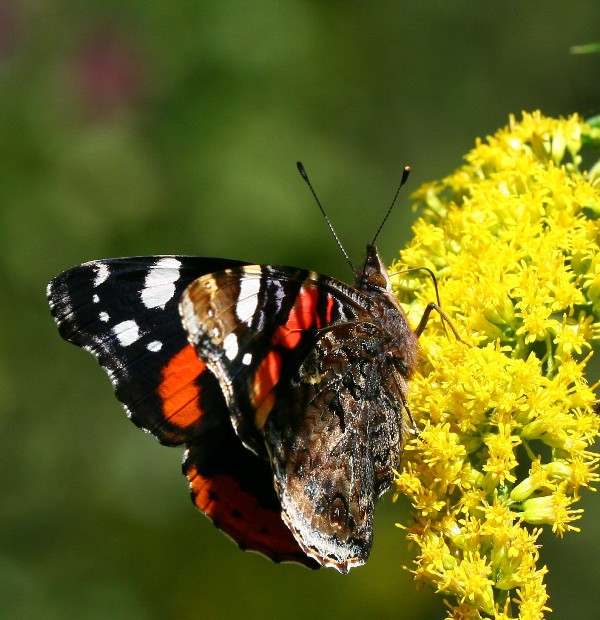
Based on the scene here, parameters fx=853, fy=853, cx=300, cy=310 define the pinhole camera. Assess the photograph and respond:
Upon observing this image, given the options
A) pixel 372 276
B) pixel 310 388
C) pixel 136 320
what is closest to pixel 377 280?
pixel 372 276

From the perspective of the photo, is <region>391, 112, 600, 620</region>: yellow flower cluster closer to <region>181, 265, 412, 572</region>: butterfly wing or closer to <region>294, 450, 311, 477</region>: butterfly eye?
<region>181, 265, 412, 572</region>: butterfly wing

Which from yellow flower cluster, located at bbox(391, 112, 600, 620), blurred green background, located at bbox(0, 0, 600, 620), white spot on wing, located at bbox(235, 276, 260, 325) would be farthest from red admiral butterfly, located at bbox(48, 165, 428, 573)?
blurred green background, located at bbox(0, 0, 600, 620)

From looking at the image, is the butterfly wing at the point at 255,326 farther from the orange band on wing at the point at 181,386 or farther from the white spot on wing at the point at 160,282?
the white spot on wing at the point at 160,282

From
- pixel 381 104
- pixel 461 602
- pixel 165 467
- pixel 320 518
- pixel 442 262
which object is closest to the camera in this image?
pixel 461 602

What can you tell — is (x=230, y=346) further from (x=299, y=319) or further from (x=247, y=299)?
(x=299, y=319)

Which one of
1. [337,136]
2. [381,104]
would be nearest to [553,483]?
[337,136]

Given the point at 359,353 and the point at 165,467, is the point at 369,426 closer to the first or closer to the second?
the point at 359,353
